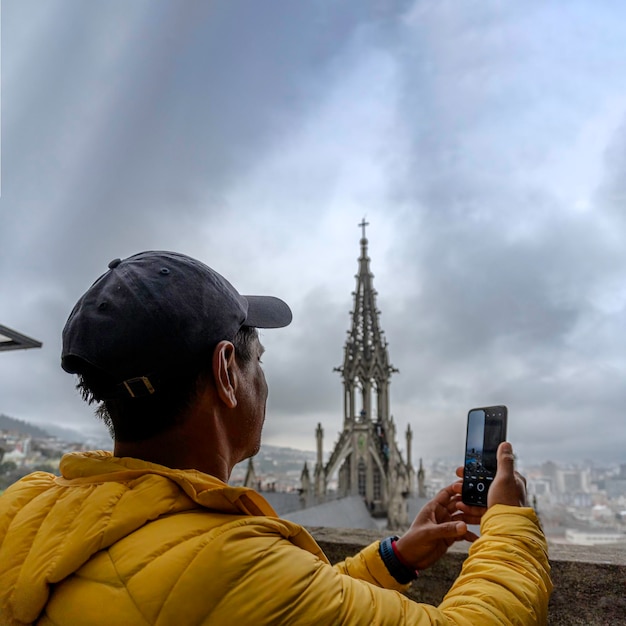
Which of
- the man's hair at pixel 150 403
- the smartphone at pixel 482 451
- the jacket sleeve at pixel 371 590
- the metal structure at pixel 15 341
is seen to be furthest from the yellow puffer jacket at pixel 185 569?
the metal structure at pixel 15 341

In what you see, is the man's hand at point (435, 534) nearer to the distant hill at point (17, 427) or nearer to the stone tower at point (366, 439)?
the distant hill at point (17, 427)

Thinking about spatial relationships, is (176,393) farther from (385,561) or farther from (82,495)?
(385,561)

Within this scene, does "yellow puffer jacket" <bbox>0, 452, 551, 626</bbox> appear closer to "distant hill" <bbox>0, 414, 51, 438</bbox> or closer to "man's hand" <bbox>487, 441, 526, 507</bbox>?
"man's hand" <bbox>487, 441, 526, 507</bbox>

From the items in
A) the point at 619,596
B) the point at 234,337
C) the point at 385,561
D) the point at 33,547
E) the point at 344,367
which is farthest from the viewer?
the point at 344,367

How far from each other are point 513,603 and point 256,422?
84cm

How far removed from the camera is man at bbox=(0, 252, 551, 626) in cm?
110

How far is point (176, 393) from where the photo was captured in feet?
4.82

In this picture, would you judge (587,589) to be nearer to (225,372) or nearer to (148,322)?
(225,372)

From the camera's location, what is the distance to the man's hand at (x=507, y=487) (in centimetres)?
158

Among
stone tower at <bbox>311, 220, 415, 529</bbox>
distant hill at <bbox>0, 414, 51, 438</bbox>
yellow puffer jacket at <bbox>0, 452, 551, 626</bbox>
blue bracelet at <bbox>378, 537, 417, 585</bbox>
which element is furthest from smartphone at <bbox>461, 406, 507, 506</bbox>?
stone tower at <bbox>311, 220, 415, 529</bbox>

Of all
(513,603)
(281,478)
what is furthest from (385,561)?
(281,478)

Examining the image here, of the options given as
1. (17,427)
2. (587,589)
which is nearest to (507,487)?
(587,589)

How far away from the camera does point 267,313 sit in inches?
67.4

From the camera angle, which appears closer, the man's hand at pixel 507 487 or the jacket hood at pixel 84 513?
the jacket hood at pixel 84 513
